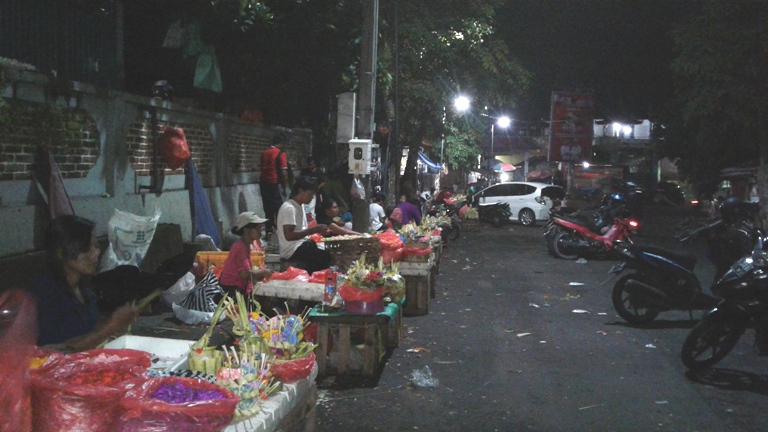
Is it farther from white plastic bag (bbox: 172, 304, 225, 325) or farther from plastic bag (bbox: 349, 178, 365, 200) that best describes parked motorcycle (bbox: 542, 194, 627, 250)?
white plastic bag (bbox: 172, 304, 225, 325)

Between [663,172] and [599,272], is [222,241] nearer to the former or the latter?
[599,272]

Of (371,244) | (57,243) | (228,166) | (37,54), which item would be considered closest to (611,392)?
(371,244)

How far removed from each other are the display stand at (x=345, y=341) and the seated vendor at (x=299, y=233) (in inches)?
90.9

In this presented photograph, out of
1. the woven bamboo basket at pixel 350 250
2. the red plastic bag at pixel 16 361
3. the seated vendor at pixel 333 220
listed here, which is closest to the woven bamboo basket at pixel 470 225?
the seated vendor at pixel 333 220

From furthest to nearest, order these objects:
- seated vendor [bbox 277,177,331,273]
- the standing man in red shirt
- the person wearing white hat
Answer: the standing man in red shirt < seated vendor [bbox 277,177,331,273] < the person wearing white hat

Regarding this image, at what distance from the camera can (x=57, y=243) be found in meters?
3.76

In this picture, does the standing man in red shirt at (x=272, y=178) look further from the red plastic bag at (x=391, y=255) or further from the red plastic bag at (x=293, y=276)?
the red plastic bag at (x=293, y=276)

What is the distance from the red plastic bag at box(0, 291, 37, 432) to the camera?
7.13 feet

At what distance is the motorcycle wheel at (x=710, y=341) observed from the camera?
6.50 metres

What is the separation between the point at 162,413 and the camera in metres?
2.57

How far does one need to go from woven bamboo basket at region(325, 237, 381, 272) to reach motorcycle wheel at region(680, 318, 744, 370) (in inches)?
143

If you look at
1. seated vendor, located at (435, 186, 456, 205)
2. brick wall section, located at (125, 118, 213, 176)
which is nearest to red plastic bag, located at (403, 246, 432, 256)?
brick wall section, located at (125, 118, 213, 176)

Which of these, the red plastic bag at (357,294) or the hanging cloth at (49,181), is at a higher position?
the hanging cloth at (49,181)

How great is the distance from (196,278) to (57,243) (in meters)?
5.48
